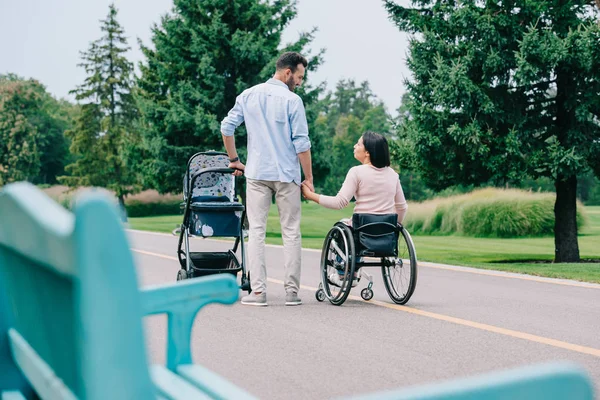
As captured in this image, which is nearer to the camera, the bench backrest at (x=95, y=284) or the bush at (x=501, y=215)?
the bench backrest at (x=95, y=284)

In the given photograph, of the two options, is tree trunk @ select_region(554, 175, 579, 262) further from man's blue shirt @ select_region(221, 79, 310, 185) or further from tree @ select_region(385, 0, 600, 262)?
man's blue shirt @ select_region(221, 79, 310, 185)

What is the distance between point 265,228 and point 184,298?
18.5 feet

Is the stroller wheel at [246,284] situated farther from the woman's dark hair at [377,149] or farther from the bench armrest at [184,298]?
the bench armrest at [184,298]

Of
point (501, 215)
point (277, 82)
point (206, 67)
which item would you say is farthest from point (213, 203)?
point (501, 215)

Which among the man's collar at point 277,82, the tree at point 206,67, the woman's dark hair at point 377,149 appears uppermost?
the tree at point 206,67

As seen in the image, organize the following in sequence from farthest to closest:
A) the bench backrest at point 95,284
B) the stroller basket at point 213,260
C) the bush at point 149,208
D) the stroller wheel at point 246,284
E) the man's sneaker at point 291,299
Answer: the bush at point 149,208 → the stroller basket at point 213,260 → the stroller wheel at point 246,284 → the man's sneaker at point 291,299 → the bench backrest at point 95,284

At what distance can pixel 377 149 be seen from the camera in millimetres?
7789

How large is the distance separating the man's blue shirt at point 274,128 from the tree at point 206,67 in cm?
1993

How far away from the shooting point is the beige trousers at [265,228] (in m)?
7.92

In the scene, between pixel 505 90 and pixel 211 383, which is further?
pixel 505 90

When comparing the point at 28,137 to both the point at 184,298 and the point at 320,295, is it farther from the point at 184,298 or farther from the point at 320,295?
the point at 184,298

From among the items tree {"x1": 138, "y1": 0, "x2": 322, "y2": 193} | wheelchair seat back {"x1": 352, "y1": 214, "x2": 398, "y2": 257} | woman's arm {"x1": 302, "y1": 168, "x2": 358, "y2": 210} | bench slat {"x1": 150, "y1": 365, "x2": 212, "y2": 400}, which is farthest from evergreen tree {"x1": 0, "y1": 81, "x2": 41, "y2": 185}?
bench slat {"x1": 150, "y1": 365, "x2": 212, "y2": 400}

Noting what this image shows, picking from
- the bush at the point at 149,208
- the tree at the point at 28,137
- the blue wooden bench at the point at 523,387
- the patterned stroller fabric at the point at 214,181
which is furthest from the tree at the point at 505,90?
the tree at the point at 28,137

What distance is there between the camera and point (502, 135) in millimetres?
16797
